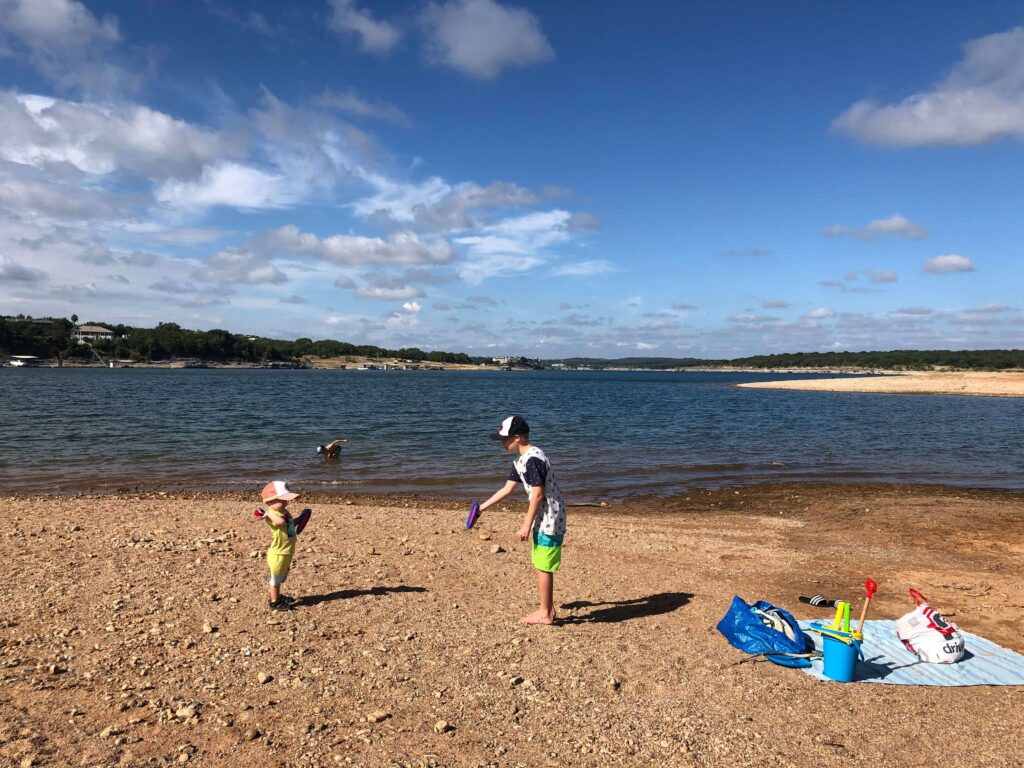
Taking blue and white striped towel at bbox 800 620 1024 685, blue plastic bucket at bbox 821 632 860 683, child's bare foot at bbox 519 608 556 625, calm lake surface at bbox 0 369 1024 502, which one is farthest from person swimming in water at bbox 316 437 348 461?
blue plastic bucket at bbox 821 632 860 683

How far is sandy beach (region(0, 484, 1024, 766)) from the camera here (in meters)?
5.04

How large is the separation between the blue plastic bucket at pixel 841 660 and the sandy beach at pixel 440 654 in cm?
15

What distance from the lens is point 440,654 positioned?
6625 millimetres

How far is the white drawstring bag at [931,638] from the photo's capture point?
6.97m

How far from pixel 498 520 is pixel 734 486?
9.51m

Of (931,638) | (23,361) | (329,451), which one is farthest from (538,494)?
(23,361)

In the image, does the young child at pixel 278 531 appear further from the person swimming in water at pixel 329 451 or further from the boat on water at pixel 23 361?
the boat on water at pixel 23 361

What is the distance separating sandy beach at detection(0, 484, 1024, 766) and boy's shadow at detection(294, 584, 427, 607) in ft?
0.18

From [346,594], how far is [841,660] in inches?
239

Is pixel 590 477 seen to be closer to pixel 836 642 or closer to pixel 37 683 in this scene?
pixel 836 642

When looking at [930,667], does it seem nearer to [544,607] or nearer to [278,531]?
[544,607]

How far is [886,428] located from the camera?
38.4 metres

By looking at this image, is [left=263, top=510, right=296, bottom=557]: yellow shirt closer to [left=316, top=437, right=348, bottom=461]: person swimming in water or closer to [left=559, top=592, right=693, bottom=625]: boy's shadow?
[left=559, top=592, right=693, bottom=625]: boy's shadow

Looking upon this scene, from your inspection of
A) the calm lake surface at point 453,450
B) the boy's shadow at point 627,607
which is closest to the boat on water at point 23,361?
the calm lake surface at point 453,450
